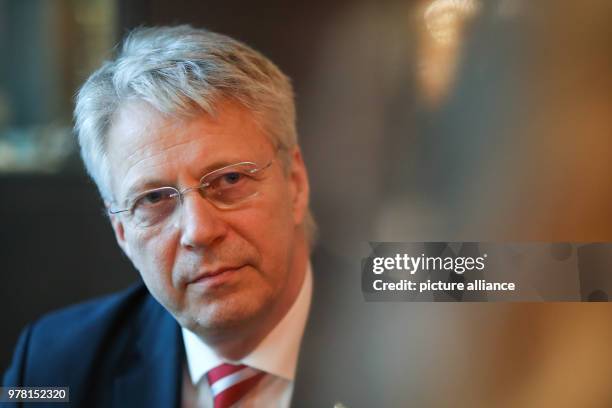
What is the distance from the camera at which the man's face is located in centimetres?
145

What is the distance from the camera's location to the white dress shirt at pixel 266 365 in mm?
1639

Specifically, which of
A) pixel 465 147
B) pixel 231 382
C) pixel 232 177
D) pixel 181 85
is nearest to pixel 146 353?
pixel 231 382

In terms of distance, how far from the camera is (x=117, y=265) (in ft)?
5.80

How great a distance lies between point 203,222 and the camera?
1422mm

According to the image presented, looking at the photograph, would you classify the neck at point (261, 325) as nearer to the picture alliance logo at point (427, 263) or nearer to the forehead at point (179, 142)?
the picture alliance logo at point (427, 263)

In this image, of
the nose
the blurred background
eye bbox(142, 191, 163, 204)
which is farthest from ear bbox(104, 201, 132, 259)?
the blurred background

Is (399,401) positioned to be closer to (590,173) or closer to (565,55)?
(590,173)

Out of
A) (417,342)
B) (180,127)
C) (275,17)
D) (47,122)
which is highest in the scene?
(275,17)

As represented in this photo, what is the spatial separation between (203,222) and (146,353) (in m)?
0.50

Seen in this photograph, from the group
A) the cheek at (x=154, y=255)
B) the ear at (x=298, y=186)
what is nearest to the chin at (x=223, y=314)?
the cheek at (x=154, y=255)

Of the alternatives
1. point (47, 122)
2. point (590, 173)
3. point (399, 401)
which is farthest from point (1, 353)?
point (590, 173)

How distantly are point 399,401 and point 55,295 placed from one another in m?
1.03

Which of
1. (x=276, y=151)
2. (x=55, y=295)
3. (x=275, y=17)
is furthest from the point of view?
(x=55, y=295)

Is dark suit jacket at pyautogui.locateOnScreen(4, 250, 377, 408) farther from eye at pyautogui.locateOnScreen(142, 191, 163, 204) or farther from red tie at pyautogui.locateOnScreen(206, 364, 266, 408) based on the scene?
eye at pyautogui.locateOnScreen(142, 191, 163, 204)
